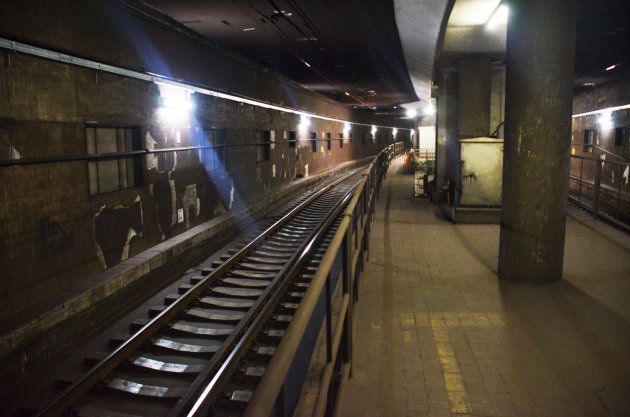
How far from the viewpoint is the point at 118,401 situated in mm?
4508

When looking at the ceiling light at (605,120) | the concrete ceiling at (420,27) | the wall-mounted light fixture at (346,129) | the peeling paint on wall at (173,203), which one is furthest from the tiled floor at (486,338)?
the wall-mounted light fixture at (346,129)

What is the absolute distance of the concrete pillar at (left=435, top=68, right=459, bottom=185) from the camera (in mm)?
15102

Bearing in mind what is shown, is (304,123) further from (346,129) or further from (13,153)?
(13,153)

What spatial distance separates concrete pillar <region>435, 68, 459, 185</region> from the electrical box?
3.95 metres

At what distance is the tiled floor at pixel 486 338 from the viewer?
3.55 meters

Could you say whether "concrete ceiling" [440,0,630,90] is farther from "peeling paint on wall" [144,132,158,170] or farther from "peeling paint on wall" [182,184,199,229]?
"peeling paint on wall" [182,184,199,229]

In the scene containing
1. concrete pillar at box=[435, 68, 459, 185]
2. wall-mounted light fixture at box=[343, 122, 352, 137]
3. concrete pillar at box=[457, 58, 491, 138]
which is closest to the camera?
concrete pillar at box=[457, 58, 491, 138]

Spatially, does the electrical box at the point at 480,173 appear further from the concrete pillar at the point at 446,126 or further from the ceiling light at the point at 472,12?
the concrete pillar at the point at 446,126

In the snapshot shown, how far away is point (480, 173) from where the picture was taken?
1068cm

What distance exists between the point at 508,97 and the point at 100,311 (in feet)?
19.5

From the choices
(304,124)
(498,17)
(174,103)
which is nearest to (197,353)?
(174,103)

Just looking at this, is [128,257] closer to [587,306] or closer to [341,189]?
[587,306]

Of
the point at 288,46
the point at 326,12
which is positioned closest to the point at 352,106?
the point at 288,46

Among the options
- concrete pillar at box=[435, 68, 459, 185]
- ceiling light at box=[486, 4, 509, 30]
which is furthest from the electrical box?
concrete pillar at box=[435, 68, 459, 185]
